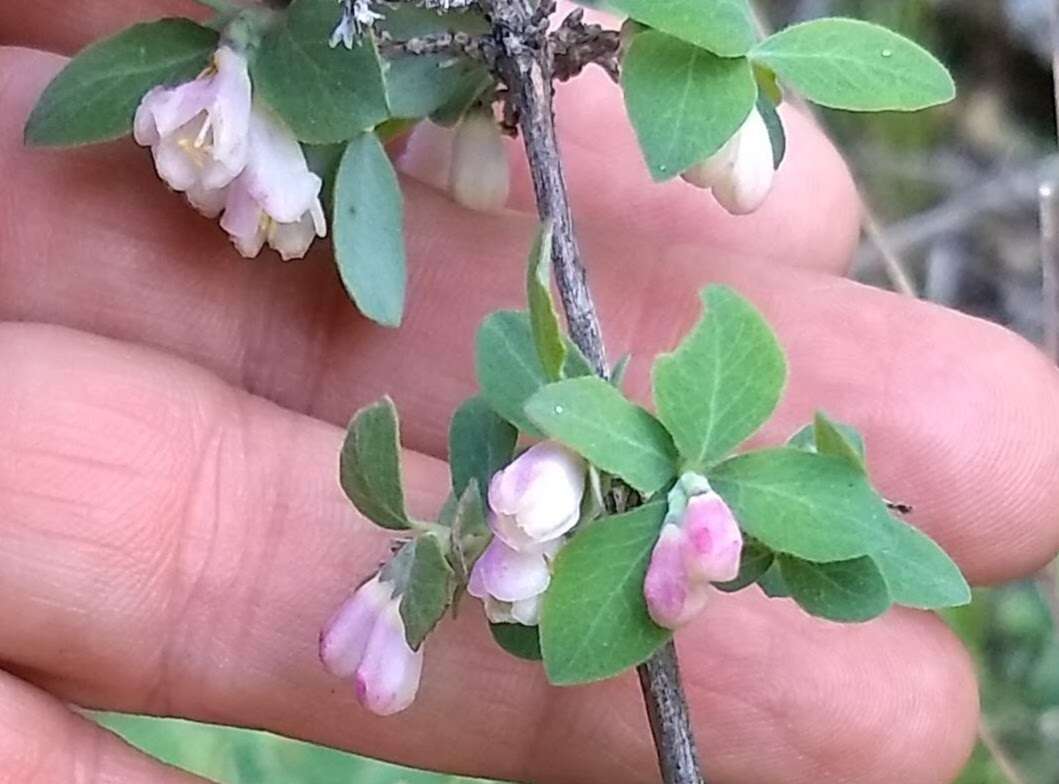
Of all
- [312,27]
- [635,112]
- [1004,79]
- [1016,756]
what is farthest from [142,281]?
[1004,79]

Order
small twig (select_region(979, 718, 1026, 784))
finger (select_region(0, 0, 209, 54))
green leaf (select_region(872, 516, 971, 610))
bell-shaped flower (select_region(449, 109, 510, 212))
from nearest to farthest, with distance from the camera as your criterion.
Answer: green leaf (select_region(872, 516, 971, 610)) → bell-shaped flower (select_region(449, 109, 510, 212)) → finger (select_region(0, 0, 209, 54)) → small twig (select_region(979, 718, 1026, 784))

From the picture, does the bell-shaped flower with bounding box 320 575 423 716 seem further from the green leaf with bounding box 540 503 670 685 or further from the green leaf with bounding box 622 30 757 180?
the green leaf with bounding box 622 30 757 180

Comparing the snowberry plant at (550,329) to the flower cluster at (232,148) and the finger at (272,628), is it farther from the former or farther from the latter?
the finger at (272,628)

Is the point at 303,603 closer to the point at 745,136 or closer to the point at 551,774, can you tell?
the point at 551,774

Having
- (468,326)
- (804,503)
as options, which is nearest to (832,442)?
(804,503)

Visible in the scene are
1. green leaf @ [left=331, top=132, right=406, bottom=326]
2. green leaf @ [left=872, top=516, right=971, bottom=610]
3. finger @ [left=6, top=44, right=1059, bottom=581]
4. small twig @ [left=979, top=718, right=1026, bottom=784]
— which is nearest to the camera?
green leaf @ [left=872, top=516, right=971, bottom=610]

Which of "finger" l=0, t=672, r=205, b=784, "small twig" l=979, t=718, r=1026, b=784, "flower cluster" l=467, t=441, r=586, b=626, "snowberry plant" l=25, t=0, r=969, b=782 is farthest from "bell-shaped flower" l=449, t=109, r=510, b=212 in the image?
"small twig" l=979, t=718, r=1026, b=784

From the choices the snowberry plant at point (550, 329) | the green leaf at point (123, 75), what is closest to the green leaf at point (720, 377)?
the snowberry plant at point (550, 329)
